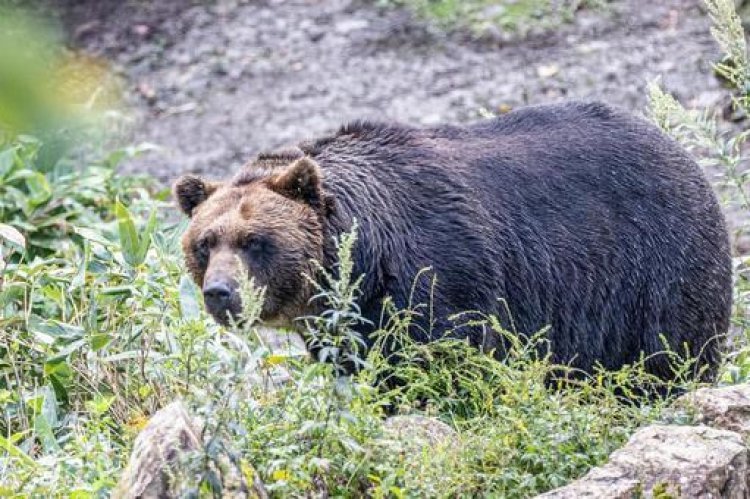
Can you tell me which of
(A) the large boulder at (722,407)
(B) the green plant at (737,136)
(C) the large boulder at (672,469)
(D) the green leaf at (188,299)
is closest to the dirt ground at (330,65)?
(B) the green plant at (737,136)

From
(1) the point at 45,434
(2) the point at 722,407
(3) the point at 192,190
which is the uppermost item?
(3) the point at 192,190

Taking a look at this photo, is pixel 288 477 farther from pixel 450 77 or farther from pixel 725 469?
pixel 450 77

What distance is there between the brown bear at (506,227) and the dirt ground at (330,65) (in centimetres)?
432

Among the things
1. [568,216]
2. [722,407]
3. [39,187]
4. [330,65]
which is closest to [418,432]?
[722,407]

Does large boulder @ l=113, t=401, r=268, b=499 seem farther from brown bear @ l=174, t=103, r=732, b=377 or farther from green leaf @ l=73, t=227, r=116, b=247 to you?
green leaf @ l=73, t=227, r=116, b=247

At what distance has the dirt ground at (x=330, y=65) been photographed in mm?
11922

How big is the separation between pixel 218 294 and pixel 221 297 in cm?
2

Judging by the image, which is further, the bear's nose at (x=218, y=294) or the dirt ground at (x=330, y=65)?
the dirt ground at (x=330, y=65)

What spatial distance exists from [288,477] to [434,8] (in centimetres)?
953

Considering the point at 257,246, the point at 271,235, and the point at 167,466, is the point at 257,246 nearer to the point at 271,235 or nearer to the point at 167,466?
the point at 271,235

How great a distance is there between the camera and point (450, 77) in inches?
496

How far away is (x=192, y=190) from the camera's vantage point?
6438 mm

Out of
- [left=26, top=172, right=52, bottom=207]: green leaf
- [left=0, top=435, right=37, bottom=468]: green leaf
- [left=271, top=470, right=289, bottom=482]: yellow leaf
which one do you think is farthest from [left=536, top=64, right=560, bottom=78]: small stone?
[left=271, top=470, right=289, bottom=482]: yellow leaf

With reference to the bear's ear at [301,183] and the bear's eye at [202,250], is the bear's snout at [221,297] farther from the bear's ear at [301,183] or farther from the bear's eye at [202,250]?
the bear's ear at [301,183]
